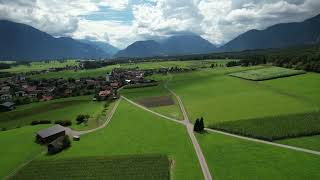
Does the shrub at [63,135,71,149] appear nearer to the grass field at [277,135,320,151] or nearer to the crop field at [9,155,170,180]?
the crop field at [9,155,170,180]

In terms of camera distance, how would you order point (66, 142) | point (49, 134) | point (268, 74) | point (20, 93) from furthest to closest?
point (20, 93) → point (268, 74) → point (49, 134) → point (66, 142)

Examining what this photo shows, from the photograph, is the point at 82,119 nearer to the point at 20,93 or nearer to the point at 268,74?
the point at 20,93

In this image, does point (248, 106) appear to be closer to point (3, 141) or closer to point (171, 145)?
point (171, 145)

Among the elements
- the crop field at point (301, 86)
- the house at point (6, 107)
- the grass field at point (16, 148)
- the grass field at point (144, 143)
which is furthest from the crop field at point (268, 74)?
the house at point (6, 107)

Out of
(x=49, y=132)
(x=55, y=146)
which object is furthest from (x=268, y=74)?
(x=55, y=146)

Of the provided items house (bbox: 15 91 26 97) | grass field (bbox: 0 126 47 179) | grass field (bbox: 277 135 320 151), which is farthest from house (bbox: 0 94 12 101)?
grass field (bbox: 277 135 320 151)

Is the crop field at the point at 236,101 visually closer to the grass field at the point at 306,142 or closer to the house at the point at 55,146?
the grass field at the point at 306,142
